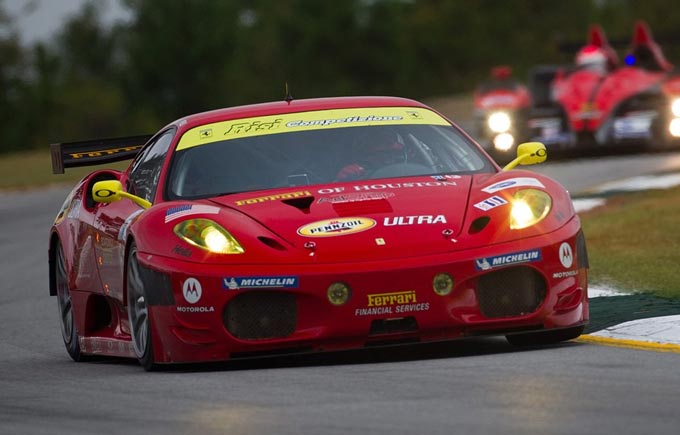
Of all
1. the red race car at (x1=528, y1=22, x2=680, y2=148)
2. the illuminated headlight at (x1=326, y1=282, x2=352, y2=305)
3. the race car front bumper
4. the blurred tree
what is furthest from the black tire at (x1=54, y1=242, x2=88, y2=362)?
the blurred tree

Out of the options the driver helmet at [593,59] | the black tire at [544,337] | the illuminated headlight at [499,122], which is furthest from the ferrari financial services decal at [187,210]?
the illuminated headlight at [499,122]

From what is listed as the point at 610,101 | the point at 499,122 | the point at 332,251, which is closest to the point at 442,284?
the point at 332,251

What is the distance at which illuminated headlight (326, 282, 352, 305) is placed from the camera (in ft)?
22.1

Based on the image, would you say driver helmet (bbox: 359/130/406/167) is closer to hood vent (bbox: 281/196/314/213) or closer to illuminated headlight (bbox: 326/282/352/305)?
hood vent (bbox: 281/196/314/213)

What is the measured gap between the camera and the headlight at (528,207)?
7.03m

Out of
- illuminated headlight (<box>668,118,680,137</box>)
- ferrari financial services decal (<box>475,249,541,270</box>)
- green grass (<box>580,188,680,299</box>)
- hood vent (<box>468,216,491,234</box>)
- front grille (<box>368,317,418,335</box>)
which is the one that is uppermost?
hood vent (<box>468,216,491,234</box>)

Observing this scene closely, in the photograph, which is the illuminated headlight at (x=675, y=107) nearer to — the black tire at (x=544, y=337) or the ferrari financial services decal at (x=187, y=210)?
the black tire at (x=544, y=337)

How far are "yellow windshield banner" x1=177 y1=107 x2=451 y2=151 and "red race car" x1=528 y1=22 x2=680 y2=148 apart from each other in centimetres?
1498

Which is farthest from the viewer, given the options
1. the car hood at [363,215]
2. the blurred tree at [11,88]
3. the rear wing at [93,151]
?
the blurred tree at [11,88]

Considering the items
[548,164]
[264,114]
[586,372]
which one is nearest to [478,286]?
[586,372]

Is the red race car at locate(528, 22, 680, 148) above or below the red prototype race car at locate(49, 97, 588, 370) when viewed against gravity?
below

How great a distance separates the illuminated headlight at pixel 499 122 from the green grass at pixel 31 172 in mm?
8494

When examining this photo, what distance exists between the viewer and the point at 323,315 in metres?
6.76

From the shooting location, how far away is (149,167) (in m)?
8.38
